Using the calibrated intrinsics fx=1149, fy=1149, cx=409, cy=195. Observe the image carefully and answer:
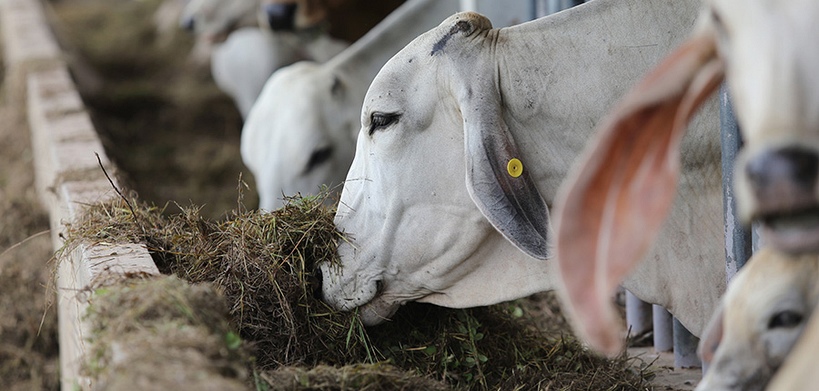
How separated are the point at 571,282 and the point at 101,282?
1.22 meters

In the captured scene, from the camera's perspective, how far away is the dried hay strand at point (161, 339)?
199cm

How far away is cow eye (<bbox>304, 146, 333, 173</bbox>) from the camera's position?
486cm

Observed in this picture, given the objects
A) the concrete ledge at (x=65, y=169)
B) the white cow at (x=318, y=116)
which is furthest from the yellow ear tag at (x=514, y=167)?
the white cow at (x=318, y=116)

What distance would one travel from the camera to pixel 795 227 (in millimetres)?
1622

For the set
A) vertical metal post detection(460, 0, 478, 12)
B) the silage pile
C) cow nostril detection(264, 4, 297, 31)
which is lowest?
the silage pile

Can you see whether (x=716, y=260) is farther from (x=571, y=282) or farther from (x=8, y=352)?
(x=8, y=352)

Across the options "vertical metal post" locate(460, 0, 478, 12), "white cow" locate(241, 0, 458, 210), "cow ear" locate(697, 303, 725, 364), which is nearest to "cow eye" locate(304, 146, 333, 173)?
"white cow" locate(241, 0, 458, 210)

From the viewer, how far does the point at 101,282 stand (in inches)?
102

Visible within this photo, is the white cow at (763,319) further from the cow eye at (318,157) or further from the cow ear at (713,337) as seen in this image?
the cow eye at (318,157)

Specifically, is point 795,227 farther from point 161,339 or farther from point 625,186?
point 161,339

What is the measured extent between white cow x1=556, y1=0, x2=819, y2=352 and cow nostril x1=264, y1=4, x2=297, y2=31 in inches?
167

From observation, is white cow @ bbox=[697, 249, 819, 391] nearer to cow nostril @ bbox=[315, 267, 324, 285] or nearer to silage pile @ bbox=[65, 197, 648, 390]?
silage pile @ bbox=[65, 197, 648, 390]

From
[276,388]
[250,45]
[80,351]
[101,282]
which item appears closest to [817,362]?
[276,388]

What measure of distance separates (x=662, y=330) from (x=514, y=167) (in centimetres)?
104
